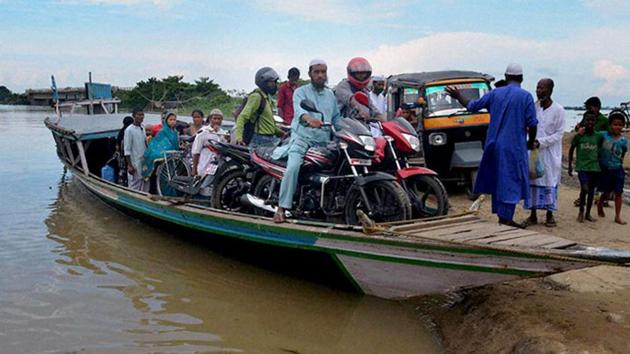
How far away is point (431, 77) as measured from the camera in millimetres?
8898

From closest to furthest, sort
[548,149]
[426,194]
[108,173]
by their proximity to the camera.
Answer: [426,194], [548,149], [108,173]

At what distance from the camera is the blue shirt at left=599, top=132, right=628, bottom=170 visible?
19.7ft

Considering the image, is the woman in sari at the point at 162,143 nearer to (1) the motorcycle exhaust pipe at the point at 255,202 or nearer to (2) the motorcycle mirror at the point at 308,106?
(1) the motorcycle exhaust pipe at the point at 255,202

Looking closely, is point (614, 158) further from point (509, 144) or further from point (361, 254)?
point (361, 254)

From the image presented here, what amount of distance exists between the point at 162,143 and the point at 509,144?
4860 millimetres

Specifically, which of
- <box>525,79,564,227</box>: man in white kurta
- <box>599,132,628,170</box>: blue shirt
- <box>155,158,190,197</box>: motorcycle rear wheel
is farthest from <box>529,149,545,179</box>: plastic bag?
<box>155,158,190,197</box>: motorcycle rear wheel

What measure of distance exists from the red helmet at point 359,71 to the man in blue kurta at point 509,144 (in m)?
1.03

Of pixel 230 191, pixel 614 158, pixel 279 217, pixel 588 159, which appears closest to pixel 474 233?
pixel 279 217

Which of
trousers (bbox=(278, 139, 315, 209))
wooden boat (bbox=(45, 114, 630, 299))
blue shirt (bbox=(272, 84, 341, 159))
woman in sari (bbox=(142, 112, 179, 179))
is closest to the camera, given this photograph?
wooden boat (bbox=(45, 114, 630, 299))

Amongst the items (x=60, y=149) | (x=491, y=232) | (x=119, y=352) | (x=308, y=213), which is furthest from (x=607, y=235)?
(x=60, y=149)

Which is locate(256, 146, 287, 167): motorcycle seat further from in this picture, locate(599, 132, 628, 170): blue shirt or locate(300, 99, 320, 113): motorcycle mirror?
locate(599, 132, 628, 170): blue shirt

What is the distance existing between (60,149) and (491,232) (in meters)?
10.5

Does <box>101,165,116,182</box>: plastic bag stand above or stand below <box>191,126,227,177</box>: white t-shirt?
below

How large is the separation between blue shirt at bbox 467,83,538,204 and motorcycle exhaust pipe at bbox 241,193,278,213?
206cm
